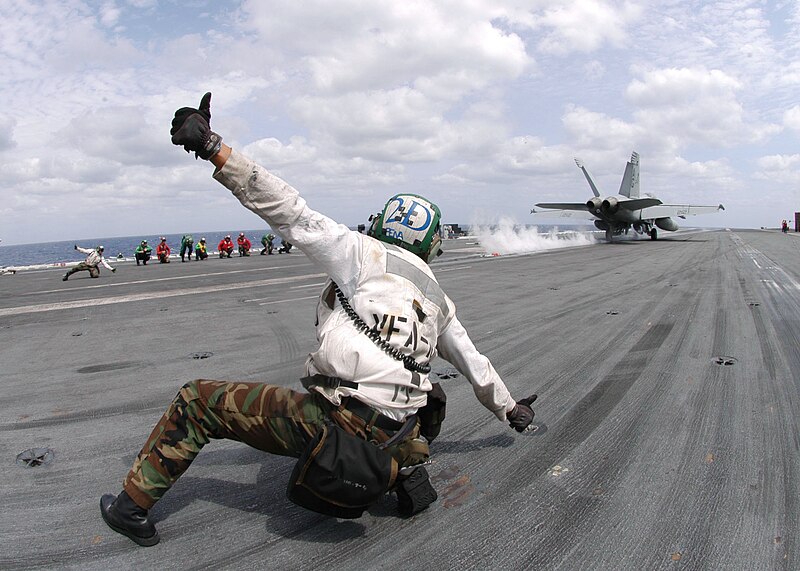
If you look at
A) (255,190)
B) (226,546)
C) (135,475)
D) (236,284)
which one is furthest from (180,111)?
(236,284)

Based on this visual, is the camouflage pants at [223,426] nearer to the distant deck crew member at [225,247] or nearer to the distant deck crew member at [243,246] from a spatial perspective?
the distant deck crew member at [225,247]

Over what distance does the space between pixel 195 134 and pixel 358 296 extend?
1.05 meters

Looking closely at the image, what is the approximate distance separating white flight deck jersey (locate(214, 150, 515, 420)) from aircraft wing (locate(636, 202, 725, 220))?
43.0 metres

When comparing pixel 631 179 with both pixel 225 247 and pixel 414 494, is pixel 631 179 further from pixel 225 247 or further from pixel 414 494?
pixel 414 494

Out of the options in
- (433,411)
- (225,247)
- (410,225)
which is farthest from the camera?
(225,247)

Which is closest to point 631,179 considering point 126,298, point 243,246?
point 243,246

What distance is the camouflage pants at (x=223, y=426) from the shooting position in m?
2.41

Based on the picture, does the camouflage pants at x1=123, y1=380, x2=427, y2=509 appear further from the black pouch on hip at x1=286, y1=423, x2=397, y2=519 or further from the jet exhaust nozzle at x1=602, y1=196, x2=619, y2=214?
the jet exhaust nozzle at x1=602, y1=196, x2=619, y2=214

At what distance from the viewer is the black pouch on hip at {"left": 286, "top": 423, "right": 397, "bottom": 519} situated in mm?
2227

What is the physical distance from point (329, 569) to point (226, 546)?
56 centimetres

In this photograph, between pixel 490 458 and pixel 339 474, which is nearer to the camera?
pixel 339 474

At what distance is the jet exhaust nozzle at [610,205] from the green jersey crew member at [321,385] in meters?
36.8

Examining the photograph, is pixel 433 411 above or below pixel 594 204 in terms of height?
below

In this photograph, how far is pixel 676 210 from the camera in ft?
146
